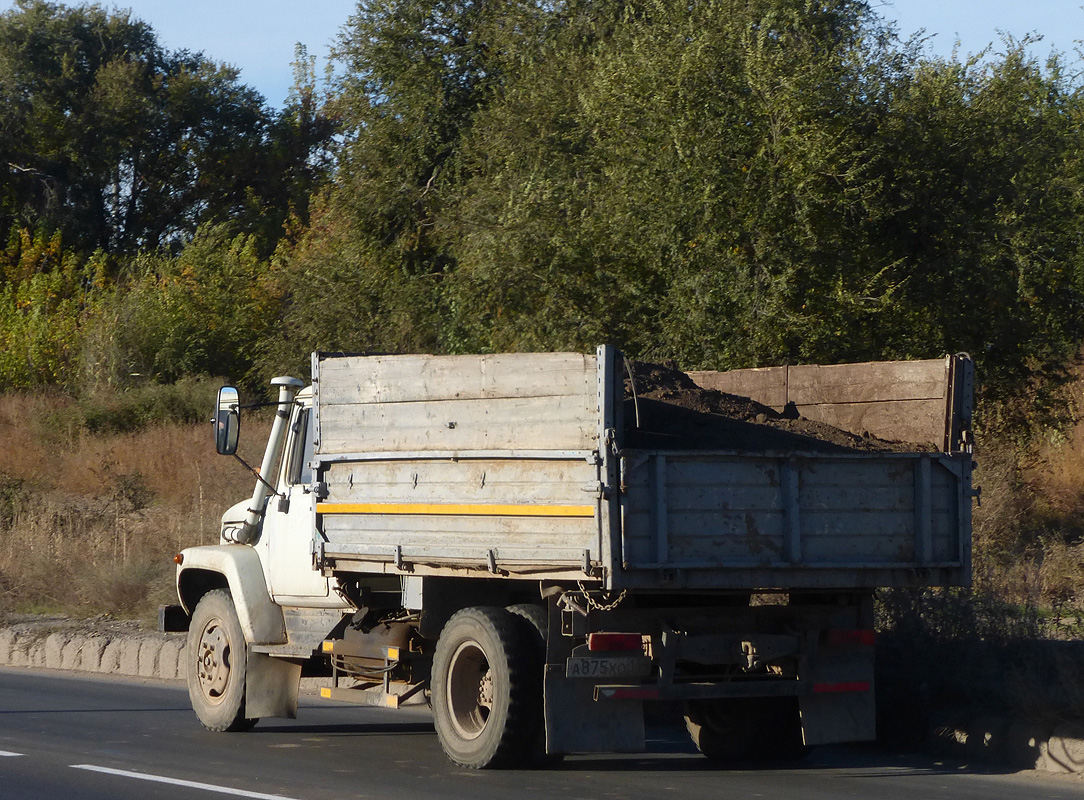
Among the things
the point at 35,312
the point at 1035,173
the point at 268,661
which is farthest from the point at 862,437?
the point at 35,312

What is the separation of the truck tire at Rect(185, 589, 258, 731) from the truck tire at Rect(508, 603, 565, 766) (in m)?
2.46

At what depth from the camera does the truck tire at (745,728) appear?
798cm

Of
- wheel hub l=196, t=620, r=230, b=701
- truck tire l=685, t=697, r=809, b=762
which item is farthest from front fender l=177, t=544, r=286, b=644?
truck tire l=685, t=697, r=809, b=762

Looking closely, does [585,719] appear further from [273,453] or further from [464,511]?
[273,453]

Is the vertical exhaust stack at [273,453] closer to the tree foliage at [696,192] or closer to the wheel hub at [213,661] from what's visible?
the wheel hub at [213,661]

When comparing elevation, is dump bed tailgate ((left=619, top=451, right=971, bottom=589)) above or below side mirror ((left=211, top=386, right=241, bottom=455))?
below

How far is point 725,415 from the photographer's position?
769 cm

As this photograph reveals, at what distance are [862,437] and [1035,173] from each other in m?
9.59

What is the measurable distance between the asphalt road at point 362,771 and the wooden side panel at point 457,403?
1841mm

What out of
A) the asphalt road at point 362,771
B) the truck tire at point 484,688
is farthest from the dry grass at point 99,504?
the truck tire at point 484,688

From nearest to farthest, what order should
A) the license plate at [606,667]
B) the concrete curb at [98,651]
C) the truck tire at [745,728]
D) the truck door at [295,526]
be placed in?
the license plate at [606,667] < the truck tire at [745,728] < the truck door at [295,526] < the concrete curb at [98,651]

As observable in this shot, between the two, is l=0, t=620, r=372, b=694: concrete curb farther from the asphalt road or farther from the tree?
the tree

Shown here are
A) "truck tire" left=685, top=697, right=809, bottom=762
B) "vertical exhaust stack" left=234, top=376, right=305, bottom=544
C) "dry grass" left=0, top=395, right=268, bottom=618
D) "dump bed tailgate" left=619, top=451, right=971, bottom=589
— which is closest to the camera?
"dump bed tailgate" left=619, top=451, right=971, bottom=589

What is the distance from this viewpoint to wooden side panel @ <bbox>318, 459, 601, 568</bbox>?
21.8ft
